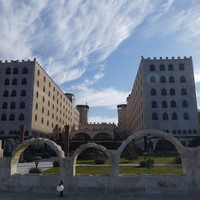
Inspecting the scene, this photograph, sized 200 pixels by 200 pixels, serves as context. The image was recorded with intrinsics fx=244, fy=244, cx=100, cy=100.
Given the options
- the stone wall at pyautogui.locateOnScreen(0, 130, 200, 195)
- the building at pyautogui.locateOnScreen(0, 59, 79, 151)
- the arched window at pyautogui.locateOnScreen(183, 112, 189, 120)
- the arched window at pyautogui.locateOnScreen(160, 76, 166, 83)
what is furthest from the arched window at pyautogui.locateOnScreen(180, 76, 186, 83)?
the stone wall at pyautogui.locateOnScreen(0, 130, 200, 195)

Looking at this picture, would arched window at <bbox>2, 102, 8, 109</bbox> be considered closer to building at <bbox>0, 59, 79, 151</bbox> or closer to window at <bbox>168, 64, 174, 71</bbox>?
building at <bbox>0, 59, 79, 151</bbox>

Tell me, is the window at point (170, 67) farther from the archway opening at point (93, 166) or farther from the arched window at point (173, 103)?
the archway opening at point (93, 166)

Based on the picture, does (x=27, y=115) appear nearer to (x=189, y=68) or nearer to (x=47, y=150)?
(x=47, y=150)

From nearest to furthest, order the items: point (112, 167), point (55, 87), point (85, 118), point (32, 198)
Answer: point (32, 198) → point (112, 167) → point (55, 87) → point (85, 118)

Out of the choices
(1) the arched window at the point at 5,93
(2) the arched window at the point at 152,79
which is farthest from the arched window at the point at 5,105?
(2) the arched window at the point at 152,79

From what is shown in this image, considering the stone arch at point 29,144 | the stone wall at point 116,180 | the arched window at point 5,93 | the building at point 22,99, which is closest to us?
the stone wall at point 116,180

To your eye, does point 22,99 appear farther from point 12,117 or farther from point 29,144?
point 29,144

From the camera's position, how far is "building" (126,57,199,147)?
5609 centimetres

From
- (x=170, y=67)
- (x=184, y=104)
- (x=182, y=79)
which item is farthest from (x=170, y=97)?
(x=170, y=67)

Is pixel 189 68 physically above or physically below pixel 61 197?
above

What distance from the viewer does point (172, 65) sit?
196 ft

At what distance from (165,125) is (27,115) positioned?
104 ft

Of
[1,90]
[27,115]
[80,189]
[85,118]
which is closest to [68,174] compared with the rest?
[80,189]

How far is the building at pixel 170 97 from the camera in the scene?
184 feet
